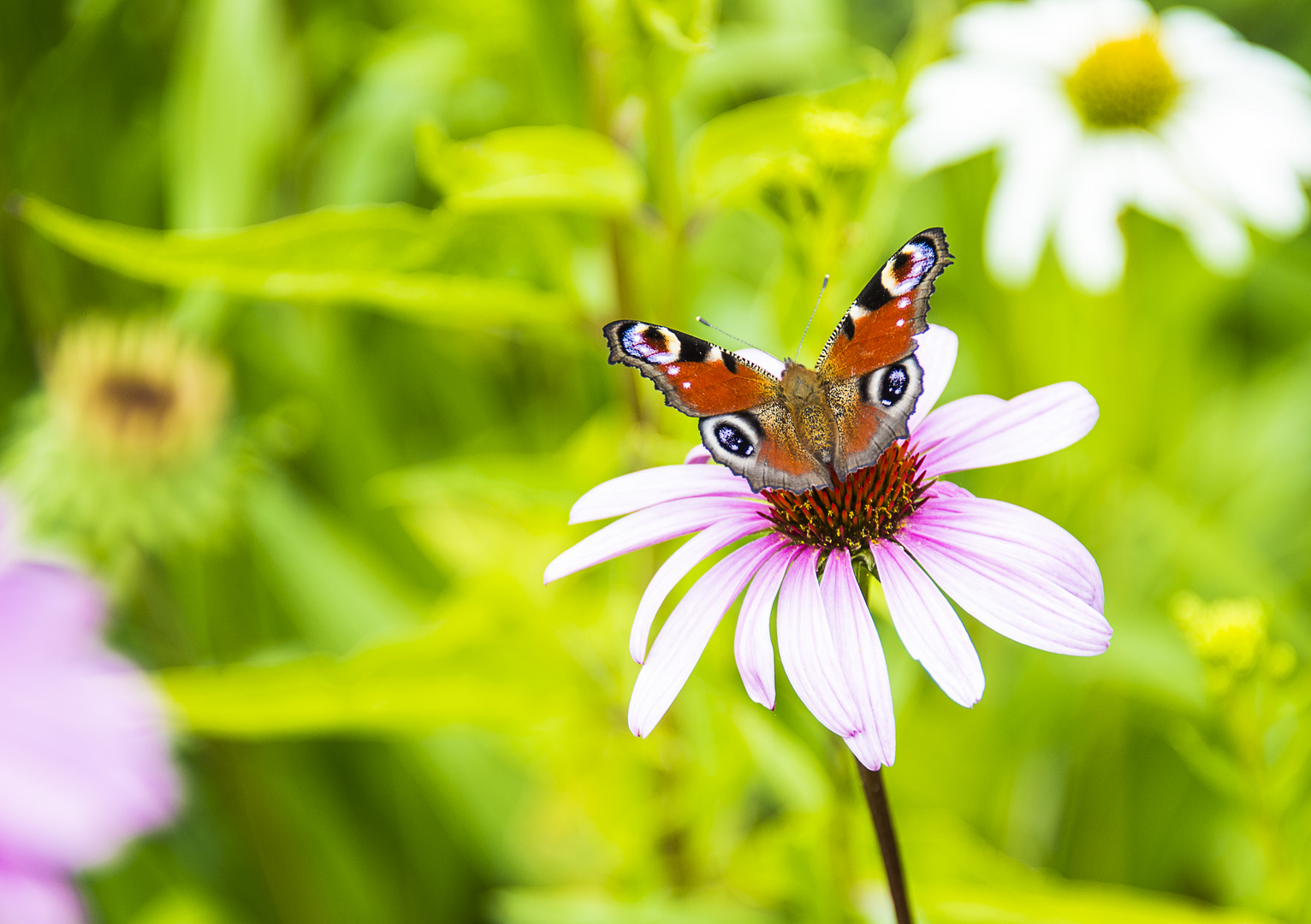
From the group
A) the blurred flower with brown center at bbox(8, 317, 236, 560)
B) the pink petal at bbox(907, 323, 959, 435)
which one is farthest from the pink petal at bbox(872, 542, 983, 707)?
the blurred flower with brown center at bbox(8, 317, 236, 560)

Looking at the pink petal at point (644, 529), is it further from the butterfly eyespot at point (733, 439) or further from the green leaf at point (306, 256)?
the green leaf at point (306, 256)

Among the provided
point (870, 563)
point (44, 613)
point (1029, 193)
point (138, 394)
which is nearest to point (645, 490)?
point (870, 563)

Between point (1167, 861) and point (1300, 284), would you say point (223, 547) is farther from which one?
point (1300, 284)

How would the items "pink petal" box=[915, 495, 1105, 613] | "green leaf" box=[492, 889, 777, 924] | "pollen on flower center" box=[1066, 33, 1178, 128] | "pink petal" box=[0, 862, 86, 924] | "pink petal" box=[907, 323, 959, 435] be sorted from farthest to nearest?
"pollen on flower center" box=[1066, 33, 1178, 128] → "green leaf" box=[492, 889, 777, 924] → "pink petal" box=[907, 323, 959, 435] → "pink petal" box=[915, 495, 1105, 613] → "pink petal" box=[0, 862, 86, 924]

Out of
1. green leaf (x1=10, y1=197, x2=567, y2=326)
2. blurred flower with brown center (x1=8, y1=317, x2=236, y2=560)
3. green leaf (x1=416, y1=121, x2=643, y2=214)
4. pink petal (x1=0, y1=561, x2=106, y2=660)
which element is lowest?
pink petal (x1=0, y1=561, x2=106, y2=660)

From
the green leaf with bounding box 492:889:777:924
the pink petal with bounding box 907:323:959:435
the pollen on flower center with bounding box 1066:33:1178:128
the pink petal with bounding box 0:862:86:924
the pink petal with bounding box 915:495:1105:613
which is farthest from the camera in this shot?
the pollen on flower center with bounding box 1066:33:1178:128

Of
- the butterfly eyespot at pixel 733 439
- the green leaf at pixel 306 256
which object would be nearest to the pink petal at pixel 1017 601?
the butterfly eyespot at pixel 733 439

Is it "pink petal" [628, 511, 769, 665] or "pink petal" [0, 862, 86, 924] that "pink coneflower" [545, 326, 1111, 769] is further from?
"pink petal" [0, 862, 86, 924]

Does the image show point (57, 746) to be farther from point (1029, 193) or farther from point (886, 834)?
point (1029, 193)
